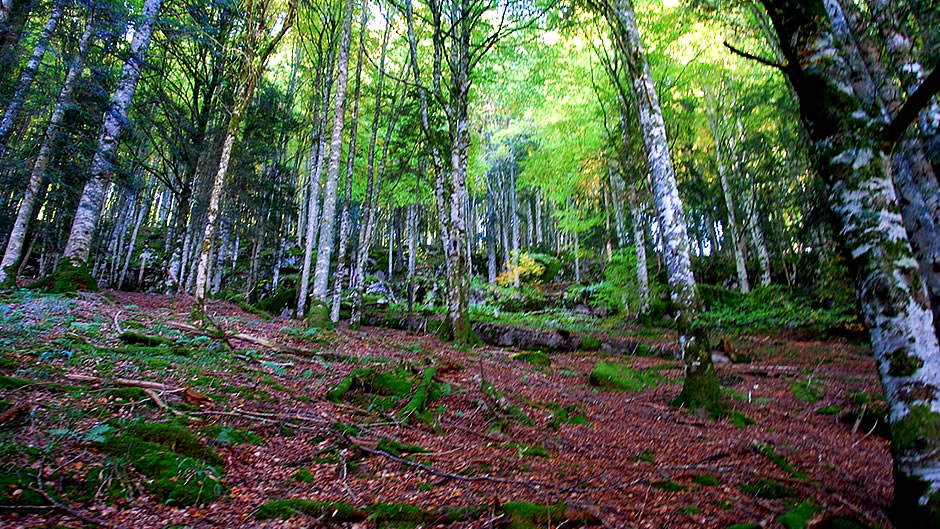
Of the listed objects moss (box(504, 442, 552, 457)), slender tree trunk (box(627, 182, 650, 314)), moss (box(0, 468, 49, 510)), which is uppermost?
slender tree trunk (box(627, 182, 650, 314))

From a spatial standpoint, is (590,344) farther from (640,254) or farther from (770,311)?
(770,311)

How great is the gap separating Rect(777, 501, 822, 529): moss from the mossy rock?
3902mm

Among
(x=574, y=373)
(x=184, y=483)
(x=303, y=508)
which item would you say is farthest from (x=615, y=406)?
(x=184, y=483)

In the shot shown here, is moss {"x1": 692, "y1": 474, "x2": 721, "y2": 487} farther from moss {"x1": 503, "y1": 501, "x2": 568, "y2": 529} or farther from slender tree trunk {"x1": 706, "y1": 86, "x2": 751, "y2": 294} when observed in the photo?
slender tree trunk {"x1": 706, "y1": 86, "x2": 751, "y2": 294}

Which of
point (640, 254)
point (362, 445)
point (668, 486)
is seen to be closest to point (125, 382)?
point (362, 445)

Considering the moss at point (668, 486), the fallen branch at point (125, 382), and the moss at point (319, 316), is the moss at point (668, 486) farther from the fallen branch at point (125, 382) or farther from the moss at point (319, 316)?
the moss at point (319, 316)

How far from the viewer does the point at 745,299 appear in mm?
16109

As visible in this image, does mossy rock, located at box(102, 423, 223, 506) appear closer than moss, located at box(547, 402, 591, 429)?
Yes

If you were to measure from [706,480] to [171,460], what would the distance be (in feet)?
14.4

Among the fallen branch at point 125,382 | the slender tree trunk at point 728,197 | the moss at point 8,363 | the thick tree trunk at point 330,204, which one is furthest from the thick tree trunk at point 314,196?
the slender tree trunk at point 728,197

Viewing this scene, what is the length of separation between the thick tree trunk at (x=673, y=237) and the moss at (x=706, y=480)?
318 cm

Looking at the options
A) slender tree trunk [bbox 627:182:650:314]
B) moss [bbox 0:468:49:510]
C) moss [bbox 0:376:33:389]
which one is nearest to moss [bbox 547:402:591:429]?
moss [bbox 0:468:49:510]

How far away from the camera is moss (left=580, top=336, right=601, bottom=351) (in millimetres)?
13633

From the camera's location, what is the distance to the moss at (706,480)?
13.1ft
